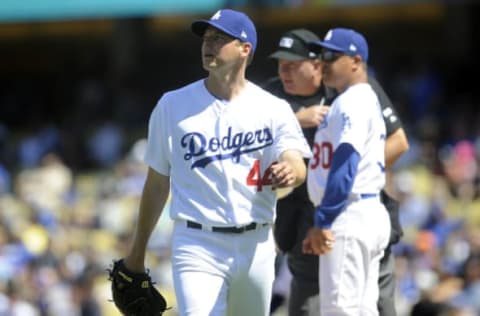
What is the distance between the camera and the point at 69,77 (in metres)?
24.0

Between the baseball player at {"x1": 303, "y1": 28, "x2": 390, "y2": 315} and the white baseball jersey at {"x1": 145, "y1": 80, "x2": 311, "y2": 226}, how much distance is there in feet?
1.15

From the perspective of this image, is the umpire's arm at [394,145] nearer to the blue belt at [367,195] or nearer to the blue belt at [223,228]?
the blue belt at [367,195]

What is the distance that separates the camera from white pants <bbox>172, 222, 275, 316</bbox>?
19.1 feet

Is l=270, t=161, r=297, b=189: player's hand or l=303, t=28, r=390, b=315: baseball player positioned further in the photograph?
l=303, t=28, r=390, b=315: baseball player

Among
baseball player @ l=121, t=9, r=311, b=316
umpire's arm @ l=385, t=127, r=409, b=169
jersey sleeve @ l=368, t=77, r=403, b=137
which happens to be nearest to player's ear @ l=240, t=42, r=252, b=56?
baseball player @ l=121, t=9, r=311, b=316

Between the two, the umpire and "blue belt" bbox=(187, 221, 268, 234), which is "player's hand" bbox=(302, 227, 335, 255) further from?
the umpire

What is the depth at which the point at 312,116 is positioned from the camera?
6.78 meters

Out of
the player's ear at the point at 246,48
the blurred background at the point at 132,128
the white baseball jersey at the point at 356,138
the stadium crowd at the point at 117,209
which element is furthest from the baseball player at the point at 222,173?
the blurred background at the point at 132,128

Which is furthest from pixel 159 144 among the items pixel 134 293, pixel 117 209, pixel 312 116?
pixel 117 209

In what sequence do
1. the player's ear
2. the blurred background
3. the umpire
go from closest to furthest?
1. the player's ear
2. the umpire
3. the blurred background

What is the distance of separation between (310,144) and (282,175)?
123 centimetres

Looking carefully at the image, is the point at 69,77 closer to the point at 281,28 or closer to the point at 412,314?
the point at 281,28

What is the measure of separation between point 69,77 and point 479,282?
14428 millimetres

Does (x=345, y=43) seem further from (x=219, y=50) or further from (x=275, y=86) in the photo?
(x=219, y=50)
